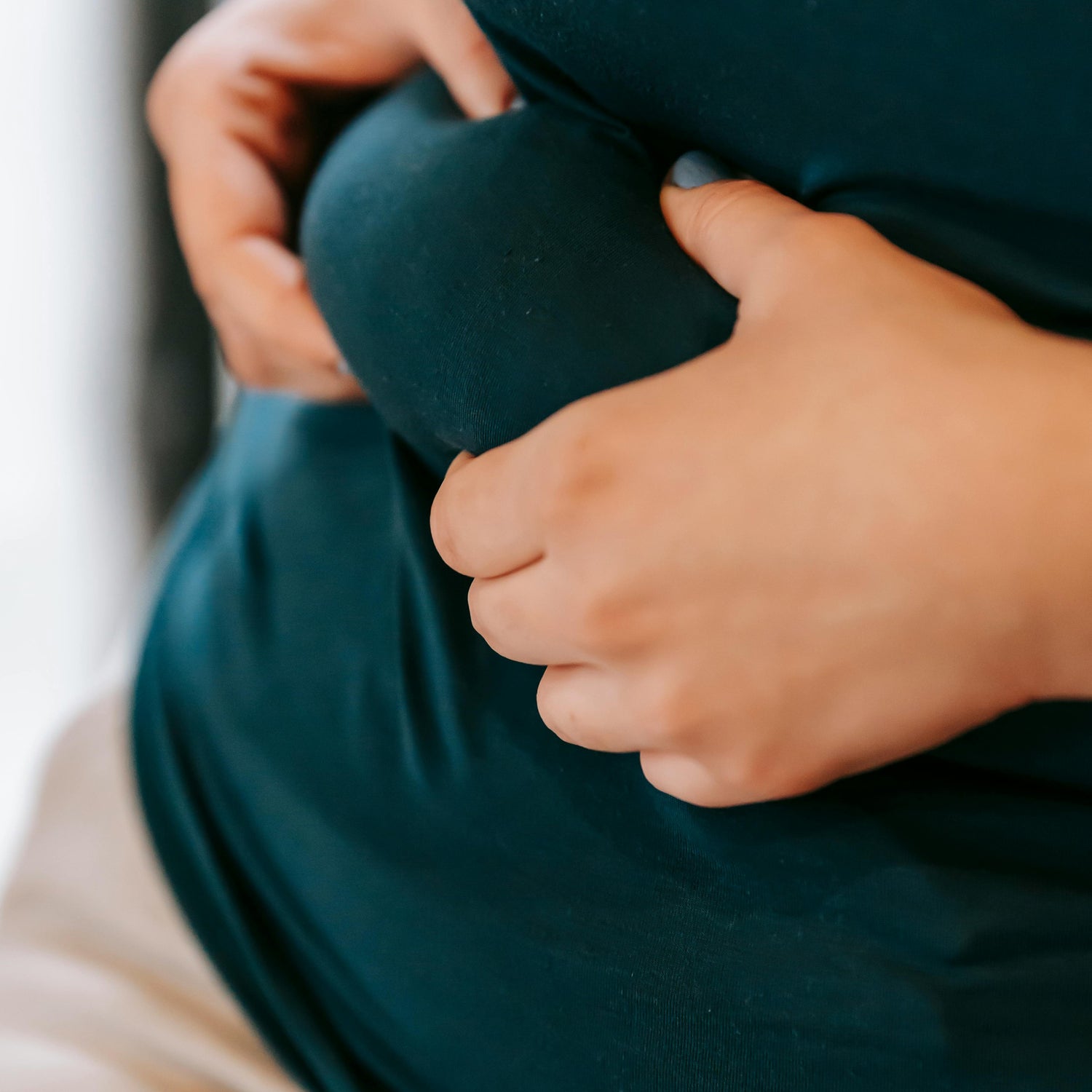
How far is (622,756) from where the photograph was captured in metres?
0.40

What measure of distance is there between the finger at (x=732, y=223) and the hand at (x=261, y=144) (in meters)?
0.24

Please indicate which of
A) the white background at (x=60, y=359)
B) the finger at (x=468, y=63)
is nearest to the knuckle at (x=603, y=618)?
the finger at (x=468, y=63)

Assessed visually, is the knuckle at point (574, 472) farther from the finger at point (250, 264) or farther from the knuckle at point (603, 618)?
the finger at point (250, 264)

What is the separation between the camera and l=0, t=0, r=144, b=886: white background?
3.36 ft

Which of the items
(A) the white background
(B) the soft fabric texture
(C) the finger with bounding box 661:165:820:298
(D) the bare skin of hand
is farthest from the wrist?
(A) the white background

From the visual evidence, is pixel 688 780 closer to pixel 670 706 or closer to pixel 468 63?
pixel 670 706

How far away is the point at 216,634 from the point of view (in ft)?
1.83

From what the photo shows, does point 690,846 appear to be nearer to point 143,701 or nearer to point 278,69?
point 143,701

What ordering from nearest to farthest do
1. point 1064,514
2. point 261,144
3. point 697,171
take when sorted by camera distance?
point 1064,514 → point 697,171 → point 261,144

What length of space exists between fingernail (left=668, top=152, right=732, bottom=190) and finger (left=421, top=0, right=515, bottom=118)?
107 mm

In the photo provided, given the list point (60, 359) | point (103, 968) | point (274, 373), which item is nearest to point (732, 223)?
point (274, 373)

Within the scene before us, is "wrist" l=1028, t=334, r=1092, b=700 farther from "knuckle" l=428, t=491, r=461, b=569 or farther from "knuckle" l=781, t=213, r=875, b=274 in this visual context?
"knuckle" l=428, t=491, r=461, b=569

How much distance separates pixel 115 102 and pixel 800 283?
3.41 ft

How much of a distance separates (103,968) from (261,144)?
497 mm
